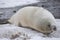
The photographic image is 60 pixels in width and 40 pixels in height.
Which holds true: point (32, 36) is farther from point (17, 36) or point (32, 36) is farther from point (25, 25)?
point (25, 25)

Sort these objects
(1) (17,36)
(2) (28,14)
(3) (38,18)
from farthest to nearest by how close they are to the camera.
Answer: (2) (28,14)
(3) (38,18)
(1) (17,36)

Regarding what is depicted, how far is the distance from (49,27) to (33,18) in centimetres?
44

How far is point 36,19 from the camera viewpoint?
12.5ft

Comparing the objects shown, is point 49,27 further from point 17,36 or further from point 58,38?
point 17,36

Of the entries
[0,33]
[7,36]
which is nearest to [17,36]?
[7,36]

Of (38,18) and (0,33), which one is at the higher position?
(38,18)

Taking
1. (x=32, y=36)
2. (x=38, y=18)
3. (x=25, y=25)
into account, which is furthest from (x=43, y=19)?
(x=25, y=25)

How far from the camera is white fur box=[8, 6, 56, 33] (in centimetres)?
363

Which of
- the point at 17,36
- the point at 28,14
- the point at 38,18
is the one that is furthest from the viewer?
the point at 28,14

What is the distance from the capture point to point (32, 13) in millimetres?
3984

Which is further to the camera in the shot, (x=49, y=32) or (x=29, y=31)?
(x=29, y=31)

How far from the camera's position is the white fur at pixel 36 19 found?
3.63 m

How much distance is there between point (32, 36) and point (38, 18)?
0.38 meters

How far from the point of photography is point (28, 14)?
407cm
